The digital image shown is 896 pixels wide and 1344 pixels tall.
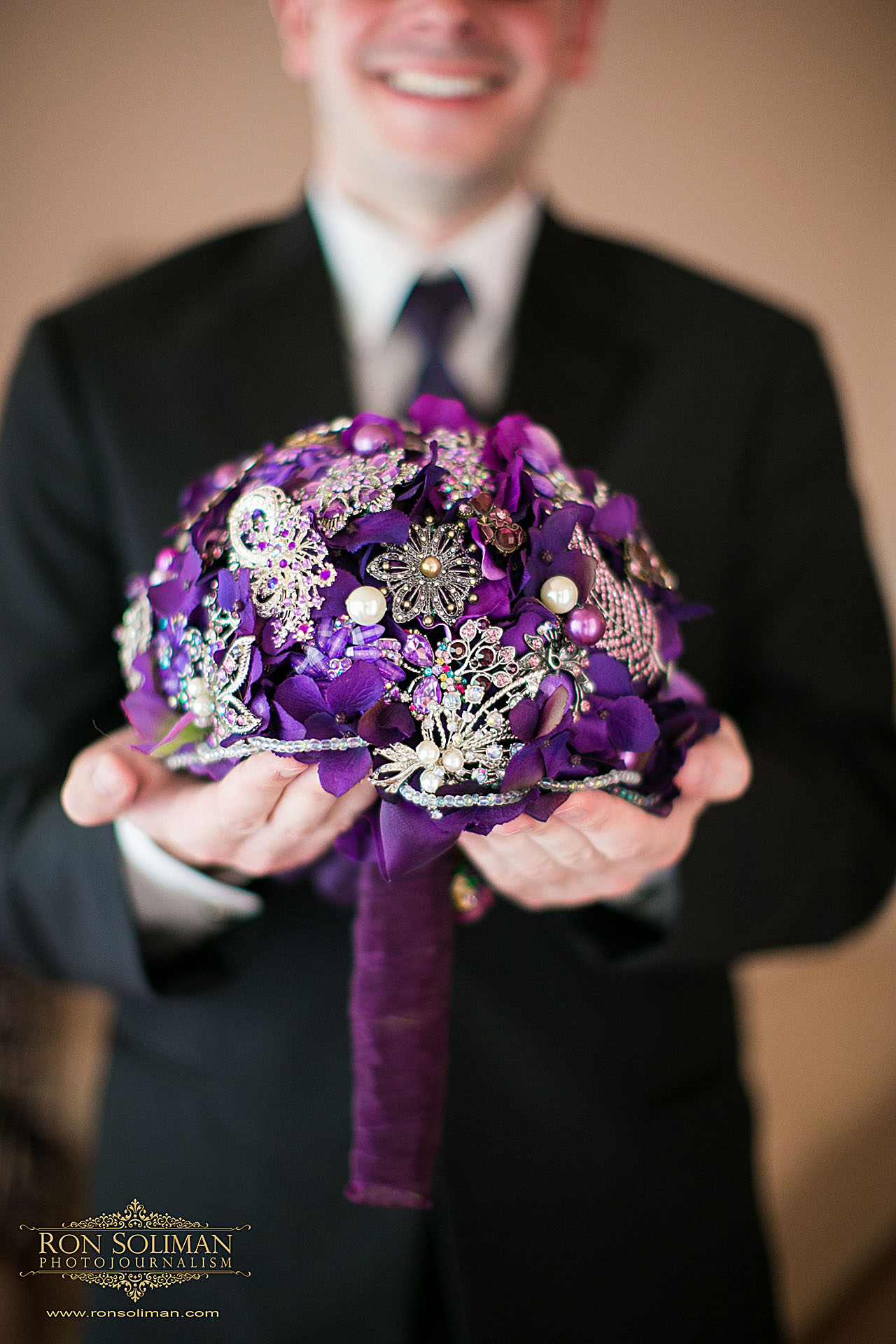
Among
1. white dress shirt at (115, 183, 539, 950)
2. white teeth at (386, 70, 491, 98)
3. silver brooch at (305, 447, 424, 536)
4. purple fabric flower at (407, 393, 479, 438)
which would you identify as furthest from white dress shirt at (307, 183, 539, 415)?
silver brooch at (305, 447, 424, 536)

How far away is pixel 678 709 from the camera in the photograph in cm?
50

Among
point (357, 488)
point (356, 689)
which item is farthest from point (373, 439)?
point (356, 689)

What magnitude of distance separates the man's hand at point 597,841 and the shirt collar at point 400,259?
0.46m

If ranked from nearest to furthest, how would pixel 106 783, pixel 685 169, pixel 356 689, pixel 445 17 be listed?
1. pixel 356 689
2. pixel 106 783
3. pixel 445 17
4. pixel 685 169

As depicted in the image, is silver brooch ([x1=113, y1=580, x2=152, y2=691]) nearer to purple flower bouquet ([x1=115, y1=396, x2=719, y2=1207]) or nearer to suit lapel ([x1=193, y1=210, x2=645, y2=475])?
purple flower bouquet ([x1=115, y1=396, x2=719, y2=1207])

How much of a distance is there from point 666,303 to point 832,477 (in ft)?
0.77

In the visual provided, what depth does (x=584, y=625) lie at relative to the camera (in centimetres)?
43

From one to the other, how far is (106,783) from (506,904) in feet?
1.30

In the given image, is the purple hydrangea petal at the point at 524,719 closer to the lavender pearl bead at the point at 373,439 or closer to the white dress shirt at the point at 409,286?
the lavender pearl bead at the point at 373,439

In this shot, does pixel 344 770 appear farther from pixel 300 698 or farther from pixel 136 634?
pixel 136 634

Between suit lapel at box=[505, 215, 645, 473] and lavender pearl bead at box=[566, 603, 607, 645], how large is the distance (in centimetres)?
39

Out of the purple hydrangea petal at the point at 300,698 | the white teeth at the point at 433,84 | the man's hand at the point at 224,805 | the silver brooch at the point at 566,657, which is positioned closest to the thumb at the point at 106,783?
the man's hand at the point at 224,805

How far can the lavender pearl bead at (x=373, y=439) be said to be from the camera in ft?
1.58

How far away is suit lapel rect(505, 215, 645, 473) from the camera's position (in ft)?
2.56
